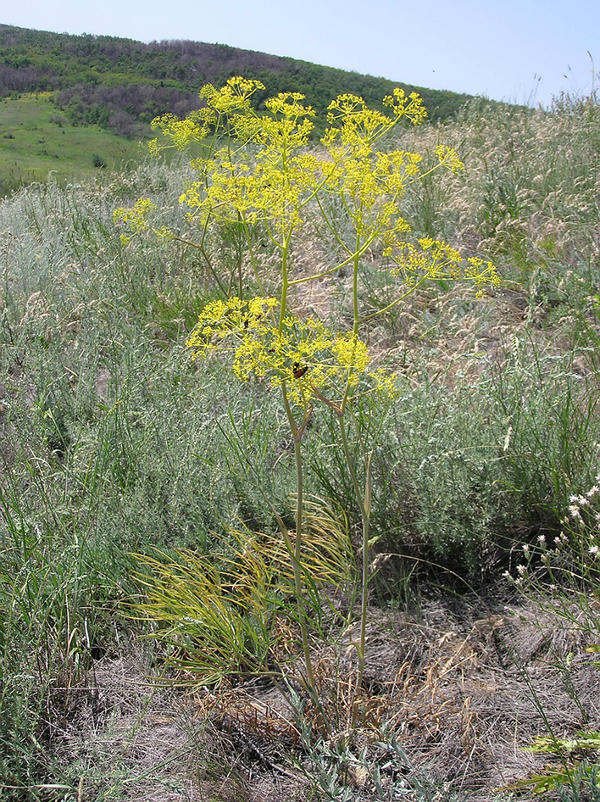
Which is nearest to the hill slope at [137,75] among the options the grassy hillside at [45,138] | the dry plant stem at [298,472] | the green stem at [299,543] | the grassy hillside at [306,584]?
the grassy hillside at [45,138]

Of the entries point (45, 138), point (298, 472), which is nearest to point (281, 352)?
point (298, 472)

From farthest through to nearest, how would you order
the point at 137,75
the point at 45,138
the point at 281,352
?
1. the point at 137,75
2. the point at 45,138
3. the point at 281,352

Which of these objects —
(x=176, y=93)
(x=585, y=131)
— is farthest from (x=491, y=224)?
(x=176, y=93)

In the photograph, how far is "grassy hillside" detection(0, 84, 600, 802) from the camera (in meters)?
1.60

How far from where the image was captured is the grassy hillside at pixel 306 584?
5.25ft

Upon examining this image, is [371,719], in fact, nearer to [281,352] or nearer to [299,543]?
[299,543]

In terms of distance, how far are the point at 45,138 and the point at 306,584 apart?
25721 millimetres

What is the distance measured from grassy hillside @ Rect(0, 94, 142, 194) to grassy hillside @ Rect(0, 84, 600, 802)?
17137 mm

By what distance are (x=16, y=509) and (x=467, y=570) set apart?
1640mm

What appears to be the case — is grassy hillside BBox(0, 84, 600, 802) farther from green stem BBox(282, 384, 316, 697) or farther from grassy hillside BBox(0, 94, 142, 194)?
grassy hillside BBox(0, 94, 142, 194)

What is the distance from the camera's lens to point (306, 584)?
197 cm

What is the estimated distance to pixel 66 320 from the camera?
447 cm

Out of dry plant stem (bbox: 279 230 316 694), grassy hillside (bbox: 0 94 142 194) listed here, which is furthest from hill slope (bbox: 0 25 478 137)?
dry plant stem (bbox: 279 230 316 694)

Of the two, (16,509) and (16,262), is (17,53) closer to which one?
(16,262)
